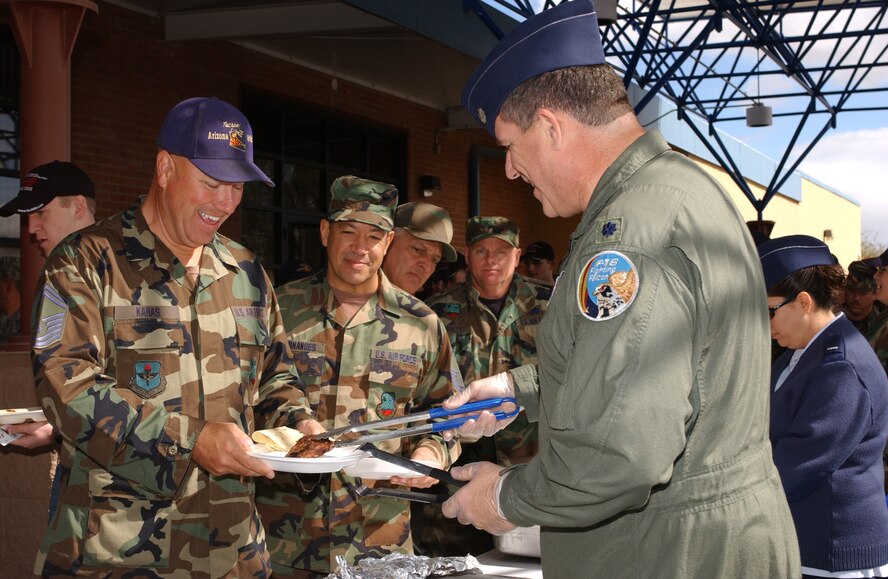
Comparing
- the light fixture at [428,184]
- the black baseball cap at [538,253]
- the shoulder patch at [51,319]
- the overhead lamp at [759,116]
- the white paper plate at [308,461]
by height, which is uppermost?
the overhead lamp at [759,116]

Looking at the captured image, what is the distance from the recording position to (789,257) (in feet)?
10.1

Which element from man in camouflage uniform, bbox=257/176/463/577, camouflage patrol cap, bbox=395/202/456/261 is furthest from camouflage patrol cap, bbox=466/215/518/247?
man in camouflage uniform, bbox=257/176/463/577

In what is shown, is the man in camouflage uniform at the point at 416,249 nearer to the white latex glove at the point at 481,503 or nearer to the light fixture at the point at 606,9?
the white latex glove at the point at 481,503

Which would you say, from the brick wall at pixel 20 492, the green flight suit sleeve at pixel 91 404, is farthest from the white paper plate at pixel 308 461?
the brick wall at pixel 20 492

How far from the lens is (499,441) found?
4.91 meters

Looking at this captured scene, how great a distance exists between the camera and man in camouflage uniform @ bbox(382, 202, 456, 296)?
4672 mm

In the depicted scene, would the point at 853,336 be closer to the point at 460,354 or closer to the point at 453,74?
the point at 460,354

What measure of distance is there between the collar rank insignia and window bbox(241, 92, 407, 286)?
6.14 m

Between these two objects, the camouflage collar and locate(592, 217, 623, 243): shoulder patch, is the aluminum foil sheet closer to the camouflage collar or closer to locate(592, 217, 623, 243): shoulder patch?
the camouflage collar

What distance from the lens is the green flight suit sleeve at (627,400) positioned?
4.75 feet

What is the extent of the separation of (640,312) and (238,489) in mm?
1560

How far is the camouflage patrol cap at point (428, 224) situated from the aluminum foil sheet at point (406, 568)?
7.14ft

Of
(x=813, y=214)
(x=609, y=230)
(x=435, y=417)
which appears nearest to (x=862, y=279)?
(x=435, y=417)

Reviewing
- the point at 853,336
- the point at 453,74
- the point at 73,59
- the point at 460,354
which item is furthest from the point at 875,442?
the point at 453,74
